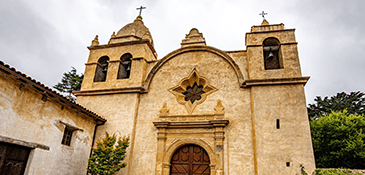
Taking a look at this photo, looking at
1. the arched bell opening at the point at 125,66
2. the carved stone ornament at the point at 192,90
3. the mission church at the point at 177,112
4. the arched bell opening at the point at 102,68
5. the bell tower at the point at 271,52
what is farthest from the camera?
the arched bell opening at the point at 102,68

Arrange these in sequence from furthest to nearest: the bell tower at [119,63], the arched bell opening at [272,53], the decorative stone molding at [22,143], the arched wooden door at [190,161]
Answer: the bell tower at [119,63], the arched bell opening at [272,53], the arched wooden door at [190,161], the decorative stone molding at [22,143]

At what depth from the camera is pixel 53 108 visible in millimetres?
8992

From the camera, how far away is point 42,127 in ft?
27.5

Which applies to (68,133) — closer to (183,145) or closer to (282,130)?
(183,145)

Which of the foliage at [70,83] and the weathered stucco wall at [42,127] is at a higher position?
the foliage at [70,83]

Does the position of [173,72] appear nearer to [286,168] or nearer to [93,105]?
[93,105]

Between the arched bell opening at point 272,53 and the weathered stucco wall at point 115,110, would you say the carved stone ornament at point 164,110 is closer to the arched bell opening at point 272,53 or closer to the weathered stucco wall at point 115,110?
the weathered stucco wall at point 115,110

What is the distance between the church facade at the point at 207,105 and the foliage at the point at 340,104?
1580 centimetres

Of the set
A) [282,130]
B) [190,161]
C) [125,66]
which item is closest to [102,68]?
[125,66]

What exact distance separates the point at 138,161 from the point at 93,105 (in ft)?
13.4

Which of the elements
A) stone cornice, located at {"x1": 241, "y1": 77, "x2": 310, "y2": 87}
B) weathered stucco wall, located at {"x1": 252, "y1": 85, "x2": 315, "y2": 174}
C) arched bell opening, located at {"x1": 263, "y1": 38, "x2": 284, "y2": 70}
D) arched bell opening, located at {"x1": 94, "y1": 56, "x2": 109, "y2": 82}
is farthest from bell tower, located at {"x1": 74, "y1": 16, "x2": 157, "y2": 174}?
arched bell opening, located at {"x1": 263, "y1": 38, "x2": 284, "y2": 70}

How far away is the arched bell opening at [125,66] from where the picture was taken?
1317 centimetres

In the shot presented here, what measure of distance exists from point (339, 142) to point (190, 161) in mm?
10600

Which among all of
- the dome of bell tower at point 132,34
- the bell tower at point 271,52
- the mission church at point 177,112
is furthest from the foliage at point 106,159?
the bell tower at point 271,52
